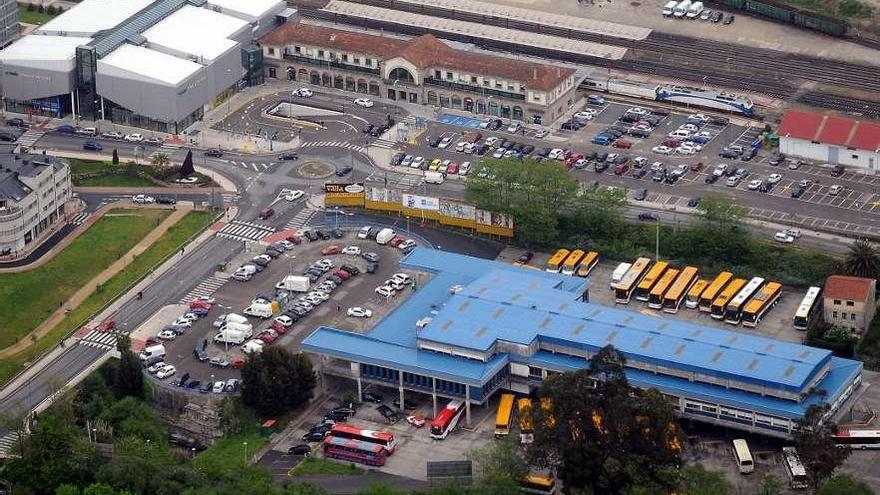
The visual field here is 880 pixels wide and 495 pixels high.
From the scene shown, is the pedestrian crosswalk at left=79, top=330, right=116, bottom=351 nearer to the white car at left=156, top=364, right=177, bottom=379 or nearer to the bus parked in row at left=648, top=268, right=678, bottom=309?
the white car at left=156, top=364, right=177, bottom=379

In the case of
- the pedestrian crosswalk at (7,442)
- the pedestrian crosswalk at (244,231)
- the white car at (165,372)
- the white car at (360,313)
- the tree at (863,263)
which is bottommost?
the pedestrian crosswalk at (7,442)

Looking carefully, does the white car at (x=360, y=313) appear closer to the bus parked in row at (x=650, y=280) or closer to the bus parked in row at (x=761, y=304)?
the bus parked in row at (x=650, y=280)

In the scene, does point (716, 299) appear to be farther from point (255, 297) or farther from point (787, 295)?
point (255, 297)

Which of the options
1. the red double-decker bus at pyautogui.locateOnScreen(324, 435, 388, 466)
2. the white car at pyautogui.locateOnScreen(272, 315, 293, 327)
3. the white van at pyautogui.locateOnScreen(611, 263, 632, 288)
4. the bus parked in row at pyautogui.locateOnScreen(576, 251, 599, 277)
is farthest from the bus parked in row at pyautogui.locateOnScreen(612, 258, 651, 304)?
the red double-decker bus at pyautogui.locateOnScreen(324, 435, 388, 466)

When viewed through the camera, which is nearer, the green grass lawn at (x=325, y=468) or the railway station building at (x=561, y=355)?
the green grass lawn at (x=325, y=468)

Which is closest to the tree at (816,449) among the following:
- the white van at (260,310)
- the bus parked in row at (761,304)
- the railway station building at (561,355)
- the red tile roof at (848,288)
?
the railway station building at (561,355)

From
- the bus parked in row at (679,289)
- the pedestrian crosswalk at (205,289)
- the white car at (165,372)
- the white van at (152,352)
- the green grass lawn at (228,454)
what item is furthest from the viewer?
the pedestrian crosswalk at (205,289)

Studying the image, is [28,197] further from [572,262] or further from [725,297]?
[725,297]
